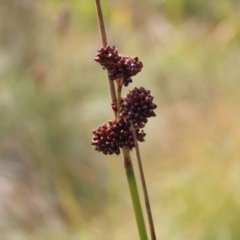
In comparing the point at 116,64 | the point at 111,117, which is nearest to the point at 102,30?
the point at 116,64

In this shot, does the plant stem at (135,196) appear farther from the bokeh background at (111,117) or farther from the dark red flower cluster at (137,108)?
the bokeh background at (111,117)

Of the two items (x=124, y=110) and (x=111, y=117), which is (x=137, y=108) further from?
(x=111, y=117)

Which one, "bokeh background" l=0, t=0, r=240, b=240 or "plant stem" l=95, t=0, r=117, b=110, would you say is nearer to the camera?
"plant stem" l=95, t=0, r=117, b=110

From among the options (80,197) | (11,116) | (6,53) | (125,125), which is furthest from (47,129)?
(125,125)

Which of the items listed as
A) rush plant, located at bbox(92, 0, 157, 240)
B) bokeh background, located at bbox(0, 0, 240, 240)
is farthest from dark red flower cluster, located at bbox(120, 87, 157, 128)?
bokeh background, located at bbox(0, 0, 240, 240)

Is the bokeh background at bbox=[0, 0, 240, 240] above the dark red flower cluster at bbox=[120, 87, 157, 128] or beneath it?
above

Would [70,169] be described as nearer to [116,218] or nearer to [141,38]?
[116,218]

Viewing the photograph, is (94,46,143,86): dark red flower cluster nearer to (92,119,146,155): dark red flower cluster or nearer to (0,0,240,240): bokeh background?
(92,119,146,155): dark red flower cluster
